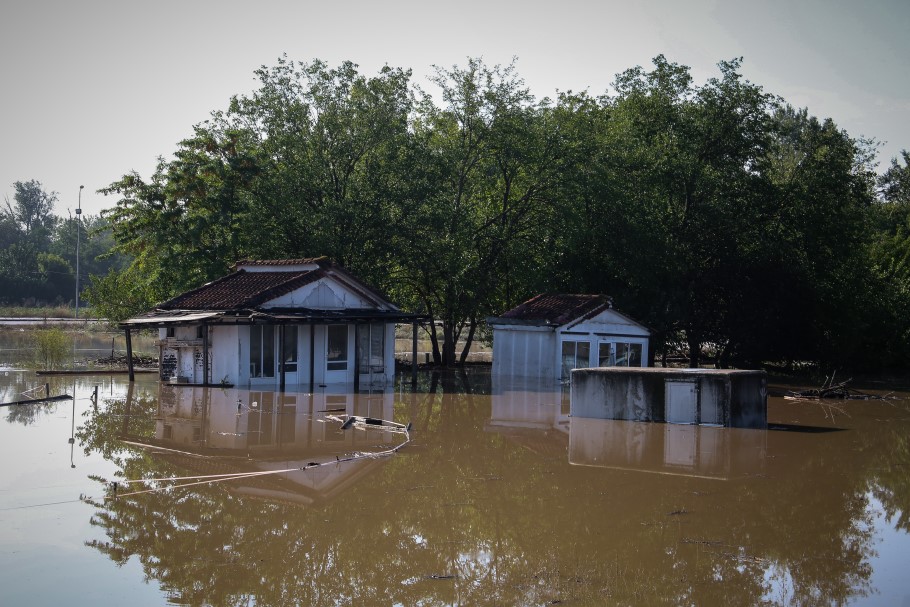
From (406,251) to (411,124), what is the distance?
702 cm

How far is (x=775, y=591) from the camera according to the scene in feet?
35.1

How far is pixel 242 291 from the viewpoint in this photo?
31500mm

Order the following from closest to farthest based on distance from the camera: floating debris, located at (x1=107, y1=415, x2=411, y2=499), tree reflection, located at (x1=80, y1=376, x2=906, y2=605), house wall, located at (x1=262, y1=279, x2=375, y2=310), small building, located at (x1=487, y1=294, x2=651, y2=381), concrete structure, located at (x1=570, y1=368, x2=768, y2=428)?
1. tree reflection, located at (x1=80, y1=376, x2=906, y2=605)
2. floating debris, located at (x1=107, y1=415, x2=411, y2=499)
3. concrete structure, located at (x1=570, y1=368, x2=768, y2=428)
4. house wall, located at (x1=262, y1=279, x2=375, y2=310)
5. small building, located at (x1=487, y1=294, x2=651, y2=381)

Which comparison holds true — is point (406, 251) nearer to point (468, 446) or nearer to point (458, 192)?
point (458, 192)

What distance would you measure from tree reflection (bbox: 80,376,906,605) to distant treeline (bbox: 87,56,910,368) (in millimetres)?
21086

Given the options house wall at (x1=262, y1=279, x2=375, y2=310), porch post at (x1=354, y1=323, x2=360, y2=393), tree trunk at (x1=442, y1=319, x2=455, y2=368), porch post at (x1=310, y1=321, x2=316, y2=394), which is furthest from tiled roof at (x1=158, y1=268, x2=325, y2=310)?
tree trunk at (x1=442, y1=319, x2=455, y2=368)

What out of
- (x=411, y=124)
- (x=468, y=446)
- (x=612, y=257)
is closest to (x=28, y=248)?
(x=411, y=124)

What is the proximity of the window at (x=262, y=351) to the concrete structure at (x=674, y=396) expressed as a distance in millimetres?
10778

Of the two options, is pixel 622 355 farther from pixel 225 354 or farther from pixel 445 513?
pixel 445 513

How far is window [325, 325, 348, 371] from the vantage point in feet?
105

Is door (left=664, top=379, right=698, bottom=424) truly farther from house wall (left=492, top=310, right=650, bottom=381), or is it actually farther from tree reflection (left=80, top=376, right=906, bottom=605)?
house wall (left=492, top=310, right=650, bottom=381)

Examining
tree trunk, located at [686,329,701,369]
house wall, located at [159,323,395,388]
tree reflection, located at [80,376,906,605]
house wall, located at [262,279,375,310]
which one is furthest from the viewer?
tree trunk, located at [686,329,701,369]

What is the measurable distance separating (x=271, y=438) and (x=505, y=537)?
27.9 ft

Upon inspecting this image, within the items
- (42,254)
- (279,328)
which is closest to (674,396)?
(279,328)
